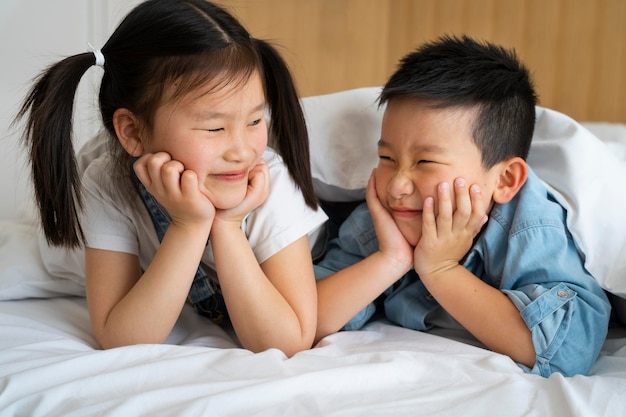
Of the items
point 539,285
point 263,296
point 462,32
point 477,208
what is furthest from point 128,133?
point 462,32

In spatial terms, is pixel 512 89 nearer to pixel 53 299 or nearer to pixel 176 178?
pixel 176 178

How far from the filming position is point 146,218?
3.59 feet

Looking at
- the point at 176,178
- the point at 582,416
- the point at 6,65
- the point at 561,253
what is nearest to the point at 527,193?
the point at 561,253

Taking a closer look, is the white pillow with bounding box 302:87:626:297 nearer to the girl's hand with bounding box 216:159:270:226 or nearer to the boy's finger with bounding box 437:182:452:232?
Result: the boy's finger with bounding box 437:182:452:232

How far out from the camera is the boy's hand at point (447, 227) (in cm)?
102

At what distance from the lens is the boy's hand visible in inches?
40.1

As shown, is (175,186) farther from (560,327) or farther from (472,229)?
(560,327)

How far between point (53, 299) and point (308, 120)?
1.86ft

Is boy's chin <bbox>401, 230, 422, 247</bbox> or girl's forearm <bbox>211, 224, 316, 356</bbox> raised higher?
boy's chin <bbox>401, 230, 422, 247</bbox>

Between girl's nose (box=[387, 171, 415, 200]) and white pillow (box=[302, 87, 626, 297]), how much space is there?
0.74 feet

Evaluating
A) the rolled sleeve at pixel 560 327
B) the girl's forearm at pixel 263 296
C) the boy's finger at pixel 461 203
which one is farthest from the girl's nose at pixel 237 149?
the rolled sleeve at pixel 560 327

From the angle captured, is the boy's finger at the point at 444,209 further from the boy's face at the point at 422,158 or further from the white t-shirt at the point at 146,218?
the white t-shirt at the point at 146,218

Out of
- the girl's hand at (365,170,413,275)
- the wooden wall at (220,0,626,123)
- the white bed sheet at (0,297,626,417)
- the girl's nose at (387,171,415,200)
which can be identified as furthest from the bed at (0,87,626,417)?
the wooden wall at (220,0,626,123)

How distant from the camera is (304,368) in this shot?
852 millimetres
